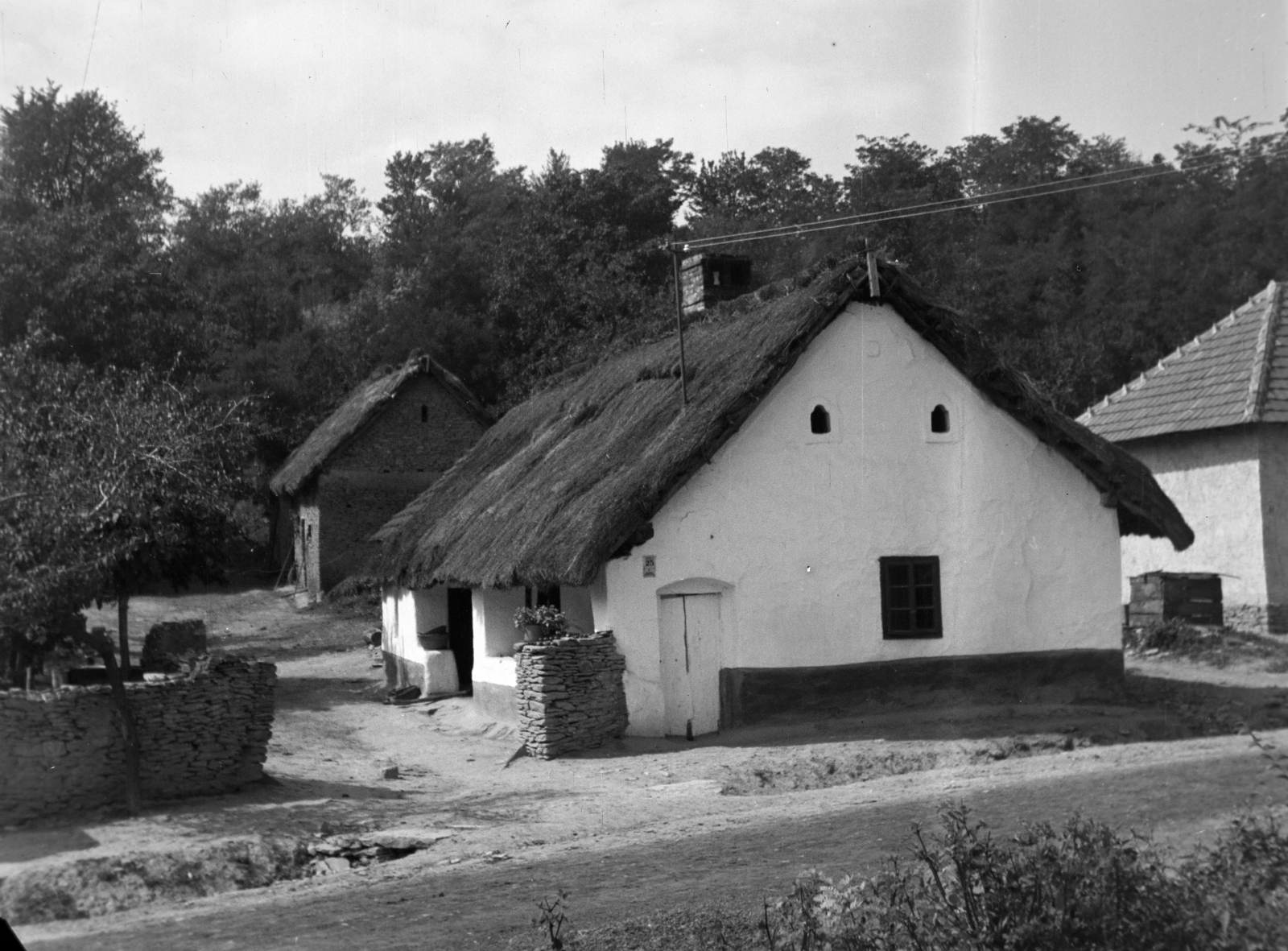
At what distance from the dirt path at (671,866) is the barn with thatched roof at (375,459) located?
929 inches

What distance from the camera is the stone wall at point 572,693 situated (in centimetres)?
1545

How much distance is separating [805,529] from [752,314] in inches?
144

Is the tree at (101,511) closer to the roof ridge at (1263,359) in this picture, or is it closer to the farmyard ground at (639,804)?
the farmyard ground at (639,804)

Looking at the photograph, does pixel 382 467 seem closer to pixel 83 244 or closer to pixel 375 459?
pixel 375 459

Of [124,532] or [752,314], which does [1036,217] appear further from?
[124,532]

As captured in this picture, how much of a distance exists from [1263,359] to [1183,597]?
378 centimetres

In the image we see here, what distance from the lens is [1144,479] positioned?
1669 cm

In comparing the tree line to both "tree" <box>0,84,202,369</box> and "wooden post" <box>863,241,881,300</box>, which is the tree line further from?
"wooden post" <box>863,241,881,300</box>

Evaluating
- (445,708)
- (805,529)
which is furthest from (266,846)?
(445,708)

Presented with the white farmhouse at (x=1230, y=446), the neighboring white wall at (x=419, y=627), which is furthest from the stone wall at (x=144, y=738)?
the white farmhouse at (x=1230, y=446)

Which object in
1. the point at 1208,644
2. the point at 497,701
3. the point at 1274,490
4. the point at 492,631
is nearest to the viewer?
the point at 497,701

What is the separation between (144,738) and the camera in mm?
13109

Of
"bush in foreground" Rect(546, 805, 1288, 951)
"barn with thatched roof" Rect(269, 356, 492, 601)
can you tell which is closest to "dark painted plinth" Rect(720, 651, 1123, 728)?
"bush in foreground" Rect(546, 805, 1288, 951)

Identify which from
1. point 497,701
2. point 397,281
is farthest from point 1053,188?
point 397,281
